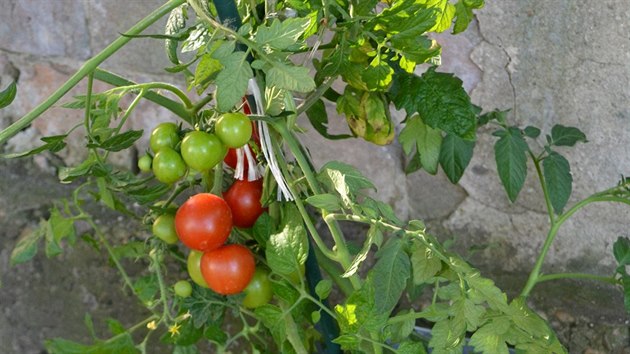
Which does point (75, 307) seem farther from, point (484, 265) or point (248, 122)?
point (248, 122)

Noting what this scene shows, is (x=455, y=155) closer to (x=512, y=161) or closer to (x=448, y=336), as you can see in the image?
(x=512, y=161)

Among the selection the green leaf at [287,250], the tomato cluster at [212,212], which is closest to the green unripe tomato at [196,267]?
the tomato cluster at [212,212]

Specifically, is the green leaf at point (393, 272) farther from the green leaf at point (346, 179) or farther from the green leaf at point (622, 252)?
the green leaf at point (622, 252)

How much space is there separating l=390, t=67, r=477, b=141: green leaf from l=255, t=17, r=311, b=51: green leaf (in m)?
0.26

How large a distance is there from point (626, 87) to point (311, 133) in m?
0.59

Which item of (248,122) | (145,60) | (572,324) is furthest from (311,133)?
(248,122)

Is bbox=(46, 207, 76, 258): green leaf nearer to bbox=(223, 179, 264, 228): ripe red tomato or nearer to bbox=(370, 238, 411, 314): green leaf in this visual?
bbox=(223, 179, 264, 228): ripe red tomato

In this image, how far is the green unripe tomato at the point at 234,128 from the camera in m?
0.98

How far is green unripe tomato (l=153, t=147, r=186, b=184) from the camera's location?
1022 millimetres

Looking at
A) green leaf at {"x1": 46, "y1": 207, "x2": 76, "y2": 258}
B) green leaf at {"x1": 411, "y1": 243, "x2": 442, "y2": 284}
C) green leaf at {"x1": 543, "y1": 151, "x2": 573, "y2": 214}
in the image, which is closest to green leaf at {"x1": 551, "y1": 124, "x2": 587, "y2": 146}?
green leaf at {"x1": 543, "y1": 151, "x2": 573, "y2": 214}

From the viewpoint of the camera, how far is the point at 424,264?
1017 millimetres

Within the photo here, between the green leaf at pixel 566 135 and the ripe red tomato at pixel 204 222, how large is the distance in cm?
55

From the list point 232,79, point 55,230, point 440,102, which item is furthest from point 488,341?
point 55,230

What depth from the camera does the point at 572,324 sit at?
161 centimetres
